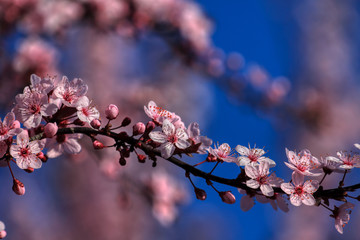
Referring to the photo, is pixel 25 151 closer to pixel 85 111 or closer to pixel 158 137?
pixel 85 111

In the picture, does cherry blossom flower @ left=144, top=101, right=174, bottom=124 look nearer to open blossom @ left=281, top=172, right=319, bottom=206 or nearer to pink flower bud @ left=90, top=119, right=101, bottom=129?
pink flower bud @ left=90, top=119, right=101, bottom=129

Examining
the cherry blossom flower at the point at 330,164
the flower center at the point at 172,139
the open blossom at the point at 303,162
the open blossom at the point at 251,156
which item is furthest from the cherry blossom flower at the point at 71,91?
the cherry blossom flower at the point at 330,164

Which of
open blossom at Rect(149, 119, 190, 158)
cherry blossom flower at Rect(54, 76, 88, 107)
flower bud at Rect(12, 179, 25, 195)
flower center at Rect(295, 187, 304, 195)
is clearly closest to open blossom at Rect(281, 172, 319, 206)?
flower center at Rect(295, 187, 304, 195)

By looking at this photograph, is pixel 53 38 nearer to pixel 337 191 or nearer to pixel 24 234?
pixel 337 191

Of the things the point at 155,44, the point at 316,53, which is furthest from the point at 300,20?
the point at 155,44

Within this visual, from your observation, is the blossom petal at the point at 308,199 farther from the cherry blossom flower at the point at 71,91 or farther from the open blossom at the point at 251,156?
the cherry blossom flower at the point at 71,91
